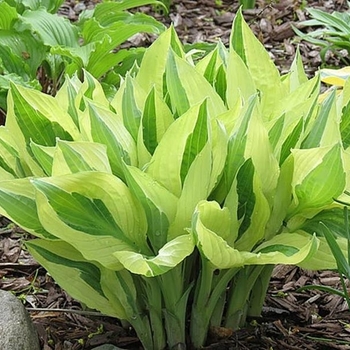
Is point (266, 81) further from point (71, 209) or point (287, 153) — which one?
point (71, 209)

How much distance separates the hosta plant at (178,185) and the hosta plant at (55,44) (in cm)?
130

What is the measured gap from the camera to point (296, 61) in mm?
1930

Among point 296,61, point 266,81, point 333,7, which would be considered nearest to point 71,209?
point 266,81

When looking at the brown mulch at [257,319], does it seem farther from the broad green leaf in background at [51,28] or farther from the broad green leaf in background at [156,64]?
the broad green leaf in background at [51,28]

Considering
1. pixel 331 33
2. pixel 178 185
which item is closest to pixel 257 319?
pixel 178 185

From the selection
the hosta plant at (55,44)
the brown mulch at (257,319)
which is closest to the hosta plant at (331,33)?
the hosta plant at (55,44)

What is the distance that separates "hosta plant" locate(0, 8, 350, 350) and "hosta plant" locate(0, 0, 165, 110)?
1304 mm

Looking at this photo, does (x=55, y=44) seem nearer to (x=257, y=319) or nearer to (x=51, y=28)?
(x=51, y=28)

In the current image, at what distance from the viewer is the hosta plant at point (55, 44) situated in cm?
310

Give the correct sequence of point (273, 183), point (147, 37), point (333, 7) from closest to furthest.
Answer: point (273, 183) → point (147, 37) → point (333, 7)

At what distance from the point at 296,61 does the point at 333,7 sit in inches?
116

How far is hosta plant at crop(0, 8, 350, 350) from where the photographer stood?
1467 millimetres

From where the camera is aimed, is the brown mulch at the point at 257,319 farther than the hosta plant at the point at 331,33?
No

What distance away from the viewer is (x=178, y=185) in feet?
5.05
